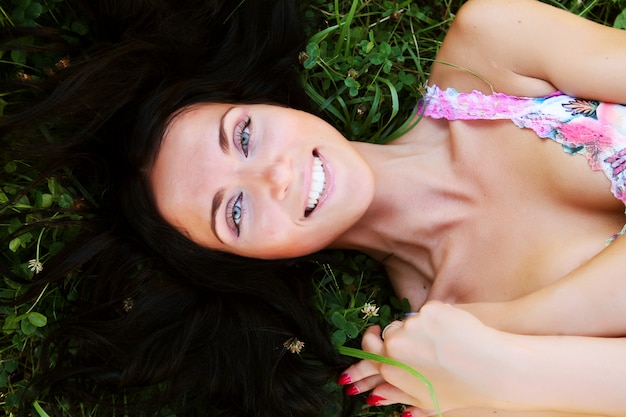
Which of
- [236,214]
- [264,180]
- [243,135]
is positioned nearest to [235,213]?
A: [236,214]

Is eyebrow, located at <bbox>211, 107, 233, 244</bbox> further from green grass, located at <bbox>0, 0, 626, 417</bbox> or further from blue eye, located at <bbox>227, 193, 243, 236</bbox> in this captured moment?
green grass, located at <bbox>0, 0, 626, 417</bbox>

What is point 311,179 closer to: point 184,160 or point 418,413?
point 184,160

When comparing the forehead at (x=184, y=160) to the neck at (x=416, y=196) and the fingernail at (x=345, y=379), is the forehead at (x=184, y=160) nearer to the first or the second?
the neck at (x=416, y=196)

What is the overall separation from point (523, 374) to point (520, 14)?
5.34ft

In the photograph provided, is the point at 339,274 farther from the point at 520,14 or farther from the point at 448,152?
the point at 520,14

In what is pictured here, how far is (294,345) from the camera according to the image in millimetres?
3516

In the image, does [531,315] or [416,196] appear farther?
[416,196]

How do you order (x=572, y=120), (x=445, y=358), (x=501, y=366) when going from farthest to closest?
(x=572, y=120)
(x=445, y=358)
(x=501, y=366)

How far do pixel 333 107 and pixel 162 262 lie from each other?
1288 mm

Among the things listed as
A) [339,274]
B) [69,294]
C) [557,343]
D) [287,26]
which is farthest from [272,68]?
[557,343]

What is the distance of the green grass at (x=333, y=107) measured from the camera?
356cm

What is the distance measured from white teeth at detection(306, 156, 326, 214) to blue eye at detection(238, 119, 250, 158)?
30 cm

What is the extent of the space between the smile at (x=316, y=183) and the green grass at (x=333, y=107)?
81 cm

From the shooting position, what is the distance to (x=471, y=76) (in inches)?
135
